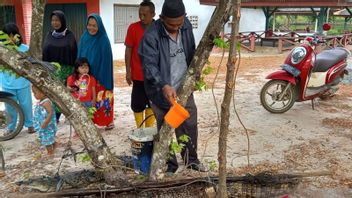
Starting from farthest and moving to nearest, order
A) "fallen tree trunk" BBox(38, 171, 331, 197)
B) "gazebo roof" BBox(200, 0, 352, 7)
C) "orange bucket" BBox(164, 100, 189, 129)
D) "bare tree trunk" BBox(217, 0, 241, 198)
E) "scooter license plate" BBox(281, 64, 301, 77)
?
"gazebo roof" BBox(200, 0, 352, 7)
"scooter license plate" BBox(281, 64, 301, 77)
"fallen tree trunk" BBox(38, 171, 331, 197)
"orange bucket" BBox(164, 100, 189, 129)
"bare tree trunk" BBox(217, 0, 241, 198)

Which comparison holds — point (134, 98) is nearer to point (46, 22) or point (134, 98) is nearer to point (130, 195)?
point (130, 195)

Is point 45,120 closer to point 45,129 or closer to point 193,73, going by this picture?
point 45,129

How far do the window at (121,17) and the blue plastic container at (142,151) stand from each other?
10.1 m

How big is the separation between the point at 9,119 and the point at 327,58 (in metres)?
4.81

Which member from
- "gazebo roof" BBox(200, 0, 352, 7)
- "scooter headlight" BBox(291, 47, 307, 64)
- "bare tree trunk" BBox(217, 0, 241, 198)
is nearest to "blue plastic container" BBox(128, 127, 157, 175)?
"bare tree trunk" BBox(217, 0, 241, 198)

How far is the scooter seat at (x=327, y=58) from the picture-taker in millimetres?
5723

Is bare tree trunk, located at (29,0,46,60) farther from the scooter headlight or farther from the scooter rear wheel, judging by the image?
the scooter headlight

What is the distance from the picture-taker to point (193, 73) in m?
2.86

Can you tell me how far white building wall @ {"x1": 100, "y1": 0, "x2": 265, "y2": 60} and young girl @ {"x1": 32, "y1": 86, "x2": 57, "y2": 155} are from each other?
8.93 meters

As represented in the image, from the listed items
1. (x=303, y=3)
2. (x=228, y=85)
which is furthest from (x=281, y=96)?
(x=303, y=3)

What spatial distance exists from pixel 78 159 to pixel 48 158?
1.10 feet

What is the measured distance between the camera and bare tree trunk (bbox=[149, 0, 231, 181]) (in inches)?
107

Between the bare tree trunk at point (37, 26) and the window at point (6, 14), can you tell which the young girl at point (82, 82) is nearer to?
the bare tree trunk at point (37, 26)

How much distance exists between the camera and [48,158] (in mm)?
3840
